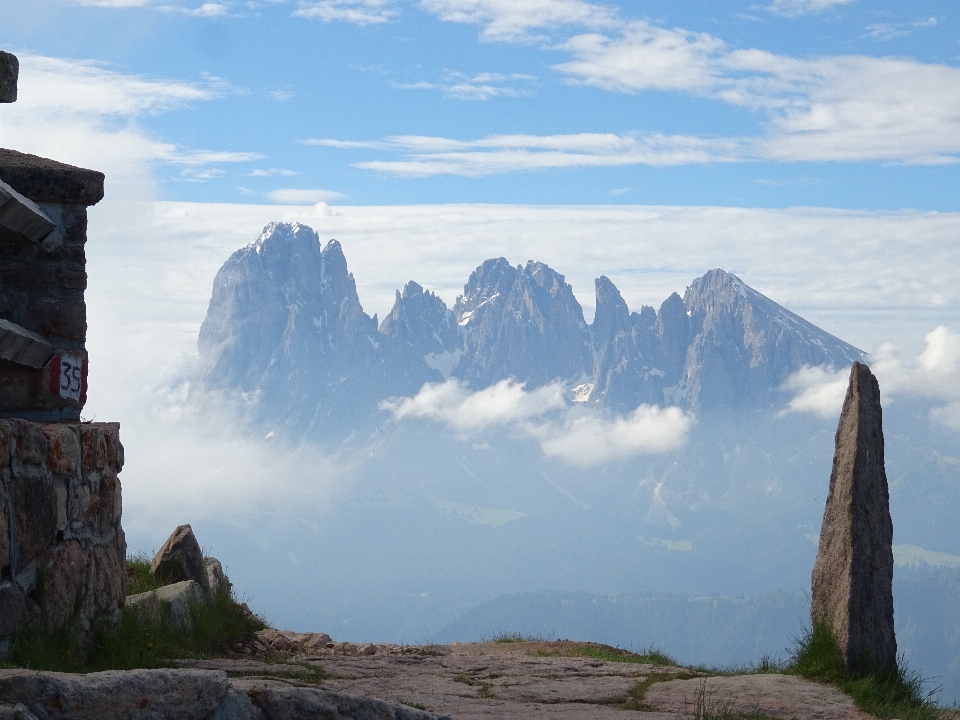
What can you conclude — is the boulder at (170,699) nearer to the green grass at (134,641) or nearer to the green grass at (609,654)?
the green grass at (134,641)

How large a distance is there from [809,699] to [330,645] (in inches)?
267

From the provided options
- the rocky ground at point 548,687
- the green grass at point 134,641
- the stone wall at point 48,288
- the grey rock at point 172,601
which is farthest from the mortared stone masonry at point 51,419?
the rocky ground at point 548,687

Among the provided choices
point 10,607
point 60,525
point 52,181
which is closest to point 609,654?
point 60,525

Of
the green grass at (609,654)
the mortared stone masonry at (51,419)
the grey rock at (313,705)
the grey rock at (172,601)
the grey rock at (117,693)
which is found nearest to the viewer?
the grey rock at (117,693)

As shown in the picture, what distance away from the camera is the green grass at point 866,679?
850 centimetres

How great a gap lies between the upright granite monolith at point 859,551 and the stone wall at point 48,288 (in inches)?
252

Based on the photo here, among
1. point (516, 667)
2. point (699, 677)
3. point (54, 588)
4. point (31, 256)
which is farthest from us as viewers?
point (516, 667)

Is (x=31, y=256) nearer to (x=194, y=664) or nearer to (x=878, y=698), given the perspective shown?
(x=194, y=664)

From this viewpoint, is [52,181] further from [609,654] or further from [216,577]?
[609,654]

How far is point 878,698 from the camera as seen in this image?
28.6ft

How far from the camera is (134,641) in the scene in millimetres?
8562

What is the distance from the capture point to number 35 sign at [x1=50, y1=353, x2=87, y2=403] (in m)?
8.40

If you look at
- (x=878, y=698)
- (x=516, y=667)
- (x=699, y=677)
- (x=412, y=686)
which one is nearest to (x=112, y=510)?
(x=412, y=686)

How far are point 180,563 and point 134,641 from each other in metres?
3.50
